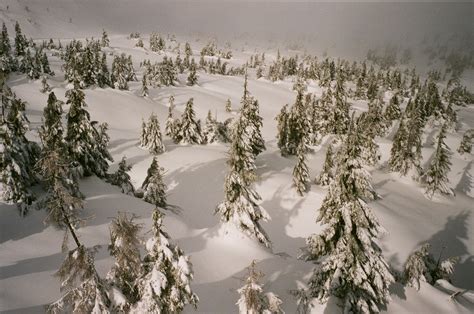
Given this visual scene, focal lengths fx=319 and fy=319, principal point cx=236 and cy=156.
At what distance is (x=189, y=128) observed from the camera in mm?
53625

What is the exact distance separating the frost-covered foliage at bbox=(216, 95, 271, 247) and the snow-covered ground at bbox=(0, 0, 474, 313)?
3.54 feet

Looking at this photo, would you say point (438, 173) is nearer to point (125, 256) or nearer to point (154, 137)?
point (154, 137)

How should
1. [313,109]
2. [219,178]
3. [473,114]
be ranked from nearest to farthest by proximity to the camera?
1. [219,178]
2. [313,109]
3. [473,114]

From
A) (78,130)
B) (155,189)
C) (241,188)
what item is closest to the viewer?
(241,188)

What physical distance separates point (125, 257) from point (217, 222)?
2261cm

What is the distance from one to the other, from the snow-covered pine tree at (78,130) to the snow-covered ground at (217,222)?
8.80 feet

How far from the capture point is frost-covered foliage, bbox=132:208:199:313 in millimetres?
11086

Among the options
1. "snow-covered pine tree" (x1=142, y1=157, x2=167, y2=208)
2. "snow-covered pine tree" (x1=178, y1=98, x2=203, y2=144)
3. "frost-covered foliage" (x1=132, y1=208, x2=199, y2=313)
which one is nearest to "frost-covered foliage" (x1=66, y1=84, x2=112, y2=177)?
"snow-covered pine tree" (x1=142, y1=157, x2=167, y2=208)

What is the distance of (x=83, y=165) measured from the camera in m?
29.6

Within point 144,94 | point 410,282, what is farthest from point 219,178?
point 144,94

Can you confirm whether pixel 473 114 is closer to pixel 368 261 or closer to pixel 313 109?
pixel 313 109

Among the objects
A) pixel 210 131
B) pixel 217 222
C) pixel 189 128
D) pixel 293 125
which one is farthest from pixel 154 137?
pixel 293 125

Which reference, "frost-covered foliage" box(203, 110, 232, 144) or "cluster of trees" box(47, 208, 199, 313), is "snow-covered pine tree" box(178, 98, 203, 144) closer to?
"frost-covered foliage" box(203, 110, 232, 144)

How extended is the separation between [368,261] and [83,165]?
25.2 meters
